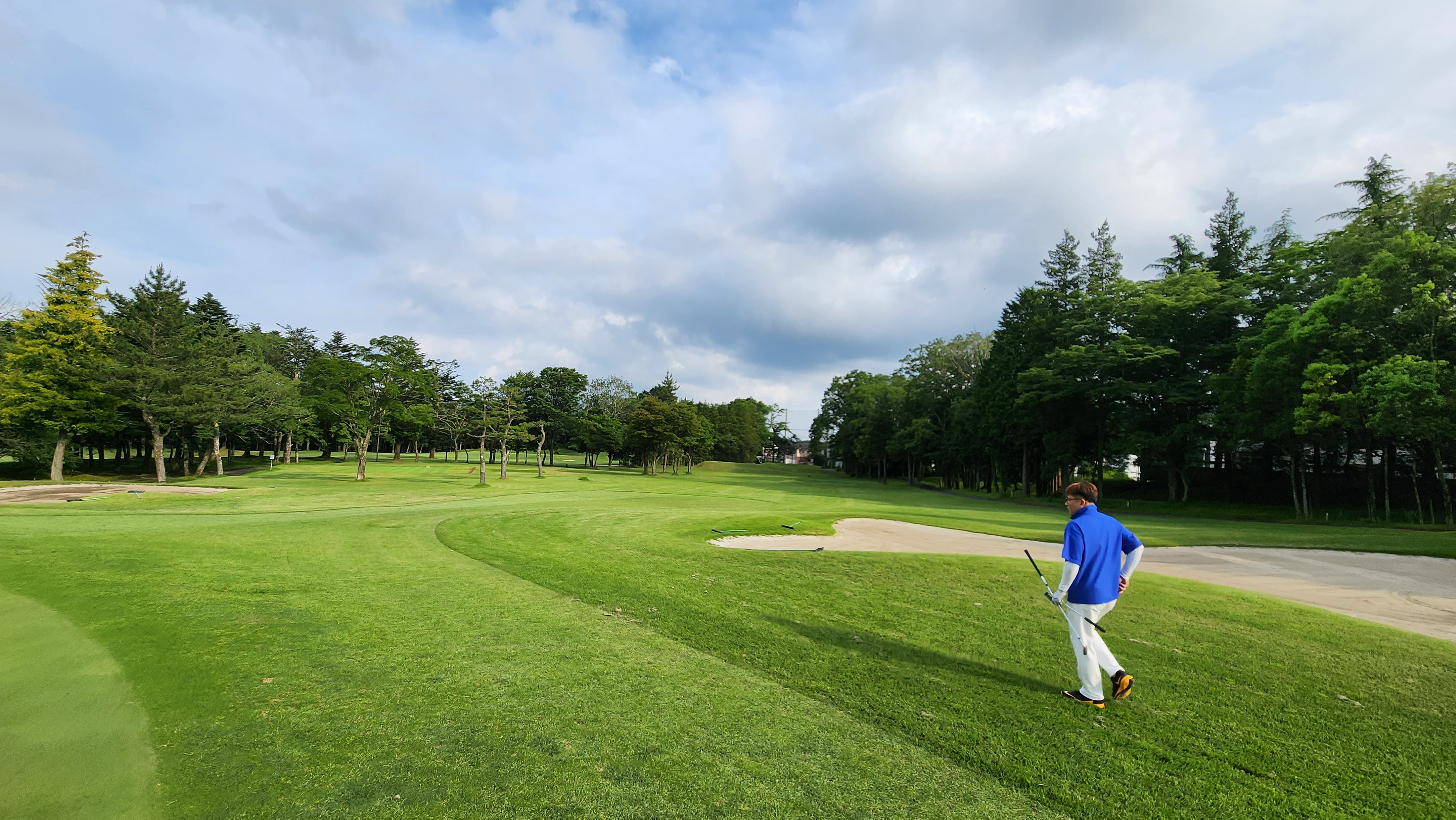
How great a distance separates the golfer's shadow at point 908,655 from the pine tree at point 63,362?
4623cm

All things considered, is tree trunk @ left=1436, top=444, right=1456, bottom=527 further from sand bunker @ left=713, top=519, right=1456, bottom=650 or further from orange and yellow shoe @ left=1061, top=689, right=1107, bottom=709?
orange and yellow shoe @ left=1061, top=689, right=1107, bottom=709

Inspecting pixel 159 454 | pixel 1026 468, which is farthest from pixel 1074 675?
pixel 159 454

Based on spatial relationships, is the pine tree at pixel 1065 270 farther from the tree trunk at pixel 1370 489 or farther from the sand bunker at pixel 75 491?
the sand bunker at pixel 75 491

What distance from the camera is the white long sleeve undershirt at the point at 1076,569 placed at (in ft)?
17.6

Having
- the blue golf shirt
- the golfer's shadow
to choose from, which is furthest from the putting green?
the blue golf shirt

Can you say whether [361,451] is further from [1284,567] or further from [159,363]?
[1284,567]

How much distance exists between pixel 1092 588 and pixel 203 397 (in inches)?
1921

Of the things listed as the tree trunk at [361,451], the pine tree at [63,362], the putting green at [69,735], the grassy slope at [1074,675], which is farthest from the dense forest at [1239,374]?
the pine tree at [63,362]

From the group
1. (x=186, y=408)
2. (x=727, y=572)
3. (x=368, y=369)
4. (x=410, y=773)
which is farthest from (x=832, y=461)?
(x=410, y=773)

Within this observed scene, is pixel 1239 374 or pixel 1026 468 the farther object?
pixel 1026 468

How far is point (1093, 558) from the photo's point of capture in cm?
532

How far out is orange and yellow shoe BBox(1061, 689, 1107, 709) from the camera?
5.15 meters

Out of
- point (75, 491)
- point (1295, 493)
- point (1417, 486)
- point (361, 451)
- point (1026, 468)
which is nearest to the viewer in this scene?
point (75, 491)

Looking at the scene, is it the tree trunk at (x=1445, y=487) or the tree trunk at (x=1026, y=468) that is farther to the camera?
the tree trunk at (x=1026, y=468)
